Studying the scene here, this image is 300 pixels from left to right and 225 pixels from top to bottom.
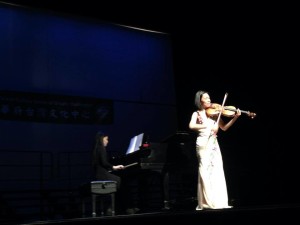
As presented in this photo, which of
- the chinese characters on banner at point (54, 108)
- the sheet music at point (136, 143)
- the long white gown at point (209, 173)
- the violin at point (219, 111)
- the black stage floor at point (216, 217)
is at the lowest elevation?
the black stage floor at point (216, 217)

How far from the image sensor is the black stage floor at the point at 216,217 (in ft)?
11.9

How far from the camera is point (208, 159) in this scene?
490 cm

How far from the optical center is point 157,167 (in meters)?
5.67

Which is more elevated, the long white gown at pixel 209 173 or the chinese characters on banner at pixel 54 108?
the chinese characters on banner at pixel 54 108

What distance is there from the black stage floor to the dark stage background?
2.57 meters

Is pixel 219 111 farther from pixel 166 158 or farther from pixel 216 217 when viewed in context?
pixel 216 217

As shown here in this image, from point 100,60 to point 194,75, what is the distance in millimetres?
2147

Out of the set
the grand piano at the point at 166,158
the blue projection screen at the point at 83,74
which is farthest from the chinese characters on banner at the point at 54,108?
the grand piano at the point at 166,158

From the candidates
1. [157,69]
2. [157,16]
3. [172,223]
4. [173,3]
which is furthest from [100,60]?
[172,223]

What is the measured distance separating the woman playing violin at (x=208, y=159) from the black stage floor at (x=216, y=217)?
0.82 m

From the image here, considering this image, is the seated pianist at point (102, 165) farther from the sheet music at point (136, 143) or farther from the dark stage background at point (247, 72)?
the dark stage background at point (247, 72)

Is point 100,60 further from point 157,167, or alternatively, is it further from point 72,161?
point 157,167

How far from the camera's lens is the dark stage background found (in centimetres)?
650

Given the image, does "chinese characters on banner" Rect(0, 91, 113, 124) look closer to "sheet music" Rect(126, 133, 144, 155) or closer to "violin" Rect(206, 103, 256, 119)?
"sheet music" Rect(126, 133, 144, 155)
